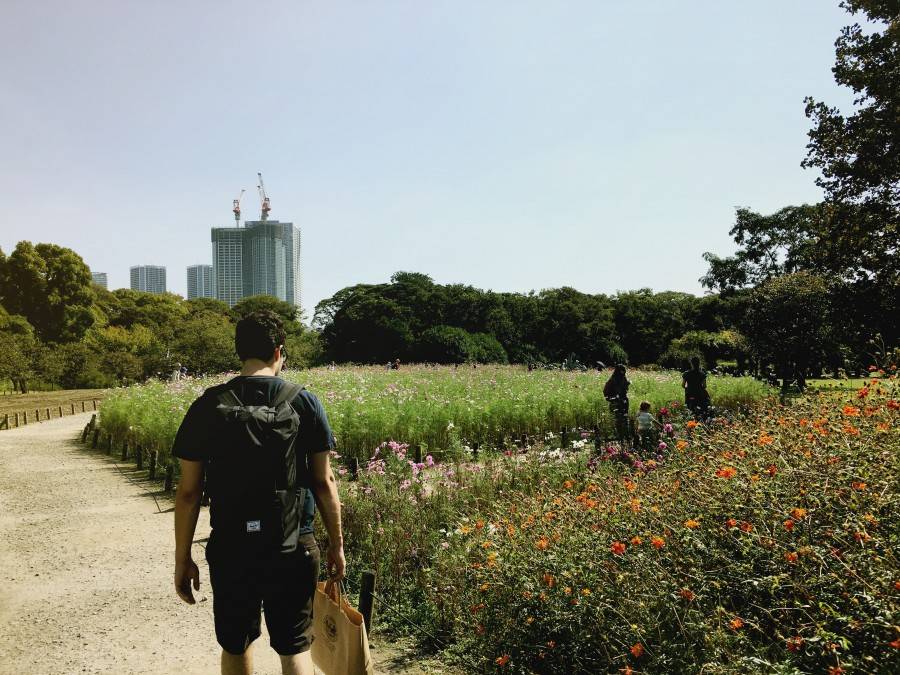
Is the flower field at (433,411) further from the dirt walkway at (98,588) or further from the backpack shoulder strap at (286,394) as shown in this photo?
the backpack shoulder strap at (286,394)

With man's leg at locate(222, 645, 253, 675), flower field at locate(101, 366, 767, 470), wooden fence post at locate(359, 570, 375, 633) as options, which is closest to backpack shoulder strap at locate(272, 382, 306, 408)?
man's leg at locate(222, 645, 253, 675)

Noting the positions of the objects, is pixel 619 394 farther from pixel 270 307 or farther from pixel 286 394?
pixel 270 307

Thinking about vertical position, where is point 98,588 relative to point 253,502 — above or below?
below

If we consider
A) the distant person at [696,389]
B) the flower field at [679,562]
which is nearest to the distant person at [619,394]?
the distant person at [696,389]

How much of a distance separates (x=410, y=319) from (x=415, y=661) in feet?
135

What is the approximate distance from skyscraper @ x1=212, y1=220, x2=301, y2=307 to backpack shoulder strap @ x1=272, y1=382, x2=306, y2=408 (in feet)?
521

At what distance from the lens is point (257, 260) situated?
518 ft

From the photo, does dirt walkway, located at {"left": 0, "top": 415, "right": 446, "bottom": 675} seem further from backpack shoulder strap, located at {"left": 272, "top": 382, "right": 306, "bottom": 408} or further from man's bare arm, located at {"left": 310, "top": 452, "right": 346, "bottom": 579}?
backpack shoulder strap, located at {"left": 272, "top": 382, "right": 306, "bottom": 408}

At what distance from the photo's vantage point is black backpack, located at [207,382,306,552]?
2.38 metres

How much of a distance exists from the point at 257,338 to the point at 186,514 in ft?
2.69

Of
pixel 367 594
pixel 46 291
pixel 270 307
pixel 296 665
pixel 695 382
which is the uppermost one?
pixel 46 291

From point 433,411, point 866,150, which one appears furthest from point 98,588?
point 866,150

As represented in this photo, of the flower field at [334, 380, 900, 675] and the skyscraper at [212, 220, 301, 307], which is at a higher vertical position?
the skyscraper at [212, 220, 301, 307]

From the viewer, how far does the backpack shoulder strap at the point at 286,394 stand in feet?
8.19
